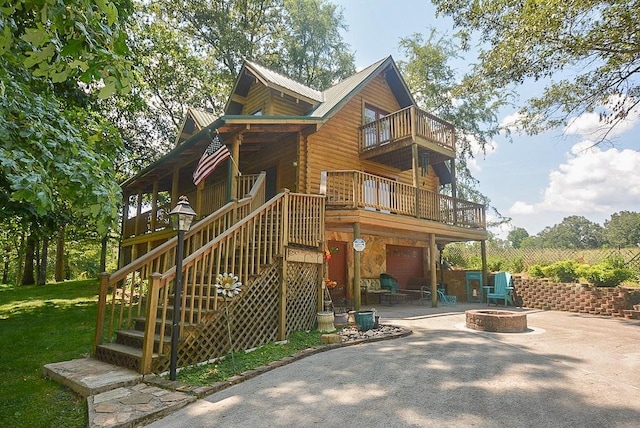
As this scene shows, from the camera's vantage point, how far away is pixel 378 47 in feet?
68.4

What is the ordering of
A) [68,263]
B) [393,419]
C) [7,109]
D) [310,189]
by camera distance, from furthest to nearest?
[68,263], [310,189], [393,419], [7,109]

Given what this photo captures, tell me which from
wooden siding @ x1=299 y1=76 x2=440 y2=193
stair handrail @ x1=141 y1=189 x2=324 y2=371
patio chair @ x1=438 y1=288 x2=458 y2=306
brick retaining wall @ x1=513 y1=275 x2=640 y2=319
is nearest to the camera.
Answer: stair handrail @ x1=141 y1=189 x2=324 y2=371

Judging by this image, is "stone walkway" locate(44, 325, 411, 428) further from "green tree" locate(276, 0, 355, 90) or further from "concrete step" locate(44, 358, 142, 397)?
"green tree" locate(276, 0, 355, 90)

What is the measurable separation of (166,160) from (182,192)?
4218 millimetres

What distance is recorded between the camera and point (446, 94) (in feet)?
73.5

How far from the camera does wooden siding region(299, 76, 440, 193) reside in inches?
458

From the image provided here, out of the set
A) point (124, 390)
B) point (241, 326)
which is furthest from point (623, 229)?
point (124, 390)

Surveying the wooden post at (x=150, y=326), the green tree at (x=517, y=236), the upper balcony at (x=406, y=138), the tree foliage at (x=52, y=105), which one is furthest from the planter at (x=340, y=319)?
the green tree at (x=517, y=236)

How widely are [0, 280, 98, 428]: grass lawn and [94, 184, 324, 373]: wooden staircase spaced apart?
803mm

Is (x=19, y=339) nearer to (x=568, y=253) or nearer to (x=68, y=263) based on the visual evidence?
(x=568, y=253)

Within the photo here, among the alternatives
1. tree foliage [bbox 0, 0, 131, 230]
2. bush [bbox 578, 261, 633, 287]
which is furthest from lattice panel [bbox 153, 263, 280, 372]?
bush [bbox 578, 261, 633, 287]

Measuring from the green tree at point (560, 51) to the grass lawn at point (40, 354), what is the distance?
11454 millimetres

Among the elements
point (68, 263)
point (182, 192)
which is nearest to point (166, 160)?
point (182, 192)

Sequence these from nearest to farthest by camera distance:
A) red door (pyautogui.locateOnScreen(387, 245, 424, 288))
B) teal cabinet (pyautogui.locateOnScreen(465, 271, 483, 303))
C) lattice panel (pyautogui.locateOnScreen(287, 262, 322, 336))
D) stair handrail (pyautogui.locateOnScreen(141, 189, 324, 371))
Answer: stair handrail (pyautogui.locateOnScreen(141, 189, 324, 371)), lattice panel (pyautogui.locateOnScreen(287, 262, 322, 336)), teal cabinet (pyautogui.locateOnScreen(465, 271, 483, 303)), red door (pyautogui.locateOnScreen(387, 245, 424, 288))
